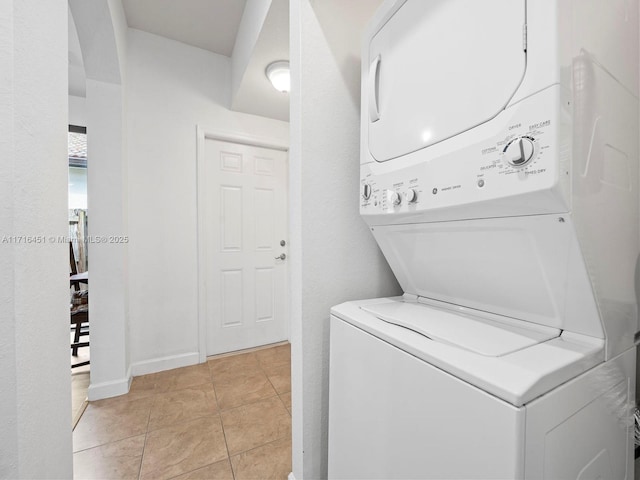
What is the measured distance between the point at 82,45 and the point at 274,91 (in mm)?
1259

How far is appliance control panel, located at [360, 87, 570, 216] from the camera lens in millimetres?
496

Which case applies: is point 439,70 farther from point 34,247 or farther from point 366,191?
point 34,247

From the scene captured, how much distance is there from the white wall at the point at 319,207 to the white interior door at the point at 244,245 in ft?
5.57

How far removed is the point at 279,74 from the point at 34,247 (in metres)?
1.91

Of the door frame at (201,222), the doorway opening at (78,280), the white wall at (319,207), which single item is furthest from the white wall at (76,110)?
the white wall at (319,207)

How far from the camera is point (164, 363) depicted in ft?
7.63

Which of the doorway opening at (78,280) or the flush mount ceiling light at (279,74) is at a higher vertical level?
the flush mount ceiling light at (279,74)

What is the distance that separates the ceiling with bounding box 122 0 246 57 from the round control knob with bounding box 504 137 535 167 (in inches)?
91.7

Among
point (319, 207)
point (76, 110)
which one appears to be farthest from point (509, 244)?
point (76, 110)

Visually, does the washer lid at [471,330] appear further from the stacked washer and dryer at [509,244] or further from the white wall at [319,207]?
the white wall at [319,207]

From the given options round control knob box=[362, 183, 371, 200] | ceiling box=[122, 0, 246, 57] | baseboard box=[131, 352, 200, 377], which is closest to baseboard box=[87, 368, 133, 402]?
baseboard box=[131, 352, 200, 377]

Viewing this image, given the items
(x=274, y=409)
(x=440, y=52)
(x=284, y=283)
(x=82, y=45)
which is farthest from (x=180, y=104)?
(x=274, y=409)

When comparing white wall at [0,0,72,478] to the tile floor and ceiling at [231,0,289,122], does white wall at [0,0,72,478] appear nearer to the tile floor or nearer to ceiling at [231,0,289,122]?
the tile floor

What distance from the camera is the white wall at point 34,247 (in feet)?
1.83
